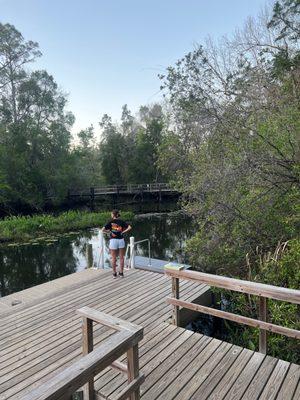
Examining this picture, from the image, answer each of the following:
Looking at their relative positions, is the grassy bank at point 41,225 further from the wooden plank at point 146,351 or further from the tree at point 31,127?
the wooden plank at point 146,351

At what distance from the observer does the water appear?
415 inches

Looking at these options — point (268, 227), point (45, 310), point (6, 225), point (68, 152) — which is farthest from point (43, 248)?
point (68, 152)

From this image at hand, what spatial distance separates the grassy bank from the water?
0.89 m

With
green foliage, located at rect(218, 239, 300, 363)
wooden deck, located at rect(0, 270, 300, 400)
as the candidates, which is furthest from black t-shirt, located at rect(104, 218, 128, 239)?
green foliage, located at rect(218, 239, 300, 363)

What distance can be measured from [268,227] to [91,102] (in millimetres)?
16501

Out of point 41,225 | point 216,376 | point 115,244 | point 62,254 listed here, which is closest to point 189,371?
point 216,376

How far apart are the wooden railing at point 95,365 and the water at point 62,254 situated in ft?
20.6

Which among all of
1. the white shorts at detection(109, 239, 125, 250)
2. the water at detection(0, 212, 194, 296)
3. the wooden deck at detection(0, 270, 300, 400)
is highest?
the white shorts at detection(109, 239, 125, 250)

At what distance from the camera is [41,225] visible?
1612 cm

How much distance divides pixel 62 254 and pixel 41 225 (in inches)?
140

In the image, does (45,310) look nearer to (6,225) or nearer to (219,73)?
(219,73)

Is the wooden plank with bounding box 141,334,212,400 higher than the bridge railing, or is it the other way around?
the bridge railing

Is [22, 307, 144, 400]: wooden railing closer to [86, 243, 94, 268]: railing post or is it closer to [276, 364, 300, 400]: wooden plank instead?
[276, 364, 300, 400]: wooden plank

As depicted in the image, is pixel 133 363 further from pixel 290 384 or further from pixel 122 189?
pixel 122 189
